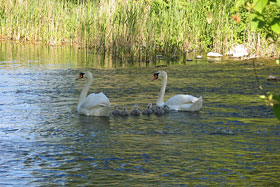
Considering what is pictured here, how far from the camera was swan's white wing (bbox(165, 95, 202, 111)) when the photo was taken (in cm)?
1156

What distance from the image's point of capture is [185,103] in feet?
38.8

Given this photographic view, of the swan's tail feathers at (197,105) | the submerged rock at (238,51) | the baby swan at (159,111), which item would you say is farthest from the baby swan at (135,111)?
the submerged rock at (238,51)

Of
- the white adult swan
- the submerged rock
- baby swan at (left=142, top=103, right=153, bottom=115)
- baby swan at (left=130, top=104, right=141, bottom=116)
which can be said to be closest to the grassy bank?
the submerged rock

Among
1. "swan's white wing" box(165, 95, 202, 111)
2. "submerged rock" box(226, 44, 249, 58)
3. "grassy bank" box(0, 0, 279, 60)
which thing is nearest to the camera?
"swan's white wing" box(165, 95, 202, 111)

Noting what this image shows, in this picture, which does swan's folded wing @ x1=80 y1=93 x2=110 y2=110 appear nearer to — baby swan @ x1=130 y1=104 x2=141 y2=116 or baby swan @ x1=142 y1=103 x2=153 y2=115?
baby swan @ x1=130 y1=104 x2=141 y2=116

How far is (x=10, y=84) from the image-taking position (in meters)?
15.3

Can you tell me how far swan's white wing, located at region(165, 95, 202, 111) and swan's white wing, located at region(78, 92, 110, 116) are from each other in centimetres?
159

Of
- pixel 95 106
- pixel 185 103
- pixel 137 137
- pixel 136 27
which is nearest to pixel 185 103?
pixel 185 103

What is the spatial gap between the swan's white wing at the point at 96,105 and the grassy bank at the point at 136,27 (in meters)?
9.24

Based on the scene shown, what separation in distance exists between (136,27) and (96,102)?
10719 millimetres

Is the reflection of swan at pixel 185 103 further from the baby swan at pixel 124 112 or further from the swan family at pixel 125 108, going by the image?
the baby swan at pixel 124 112

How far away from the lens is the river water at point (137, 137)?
7074mm

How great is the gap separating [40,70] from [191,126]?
992 cm

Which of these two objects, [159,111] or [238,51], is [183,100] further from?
[238,51]
